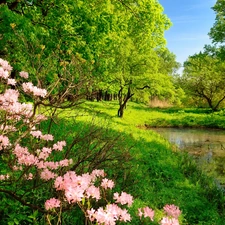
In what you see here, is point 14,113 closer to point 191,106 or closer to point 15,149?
point 15,149

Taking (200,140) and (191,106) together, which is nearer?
(200,140)

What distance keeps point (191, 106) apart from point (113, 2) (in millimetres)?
33976

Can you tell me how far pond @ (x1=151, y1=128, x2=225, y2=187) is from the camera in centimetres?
1279

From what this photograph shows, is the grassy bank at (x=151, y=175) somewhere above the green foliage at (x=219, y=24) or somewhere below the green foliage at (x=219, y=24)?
below

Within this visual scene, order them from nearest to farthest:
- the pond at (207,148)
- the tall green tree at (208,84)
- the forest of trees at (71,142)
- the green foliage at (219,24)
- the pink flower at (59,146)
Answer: the forest of trees at (71,142), the pink flower at (59,146), the pond at (207,148), the green foliage at (219,24), the tall green tree at (208,84)

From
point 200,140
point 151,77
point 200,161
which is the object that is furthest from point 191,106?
point 200,161

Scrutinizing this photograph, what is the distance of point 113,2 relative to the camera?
14156mm

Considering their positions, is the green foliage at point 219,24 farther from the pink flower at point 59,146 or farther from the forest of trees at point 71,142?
the pink flower at point 59,146

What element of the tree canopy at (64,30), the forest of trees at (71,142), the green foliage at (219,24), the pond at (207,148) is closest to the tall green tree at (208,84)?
the green foliage at (219,24)

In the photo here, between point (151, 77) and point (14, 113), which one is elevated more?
Answer: point (151, 77)

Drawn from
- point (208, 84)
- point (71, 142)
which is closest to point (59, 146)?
point (71, 142)

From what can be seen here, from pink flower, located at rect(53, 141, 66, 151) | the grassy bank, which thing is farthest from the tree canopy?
pink flower, located at rect(53, 141, 66, 151)

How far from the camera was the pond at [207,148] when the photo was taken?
1279 cm

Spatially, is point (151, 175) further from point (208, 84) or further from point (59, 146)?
point (208, 84)
